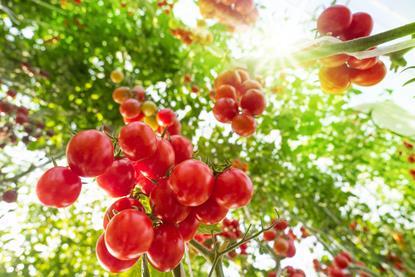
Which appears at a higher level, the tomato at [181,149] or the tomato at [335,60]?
the tomato at [335,60]

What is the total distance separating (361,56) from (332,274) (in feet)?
6.52

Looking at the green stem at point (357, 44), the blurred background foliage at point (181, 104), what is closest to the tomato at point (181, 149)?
the green stem at point (357, 44)

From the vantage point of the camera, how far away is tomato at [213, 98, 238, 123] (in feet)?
3.78

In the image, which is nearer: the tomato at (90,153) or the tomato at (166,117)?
the tomato at (90,153)

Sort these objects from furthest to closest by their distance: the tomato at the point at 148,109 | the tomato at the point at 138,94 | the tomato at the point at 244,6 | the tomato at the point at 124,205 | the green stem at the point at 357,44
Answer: the tomato at the point at 138,94 < the tomato at the point at 148,109 < the tomato at the point at 244,6 < the tomato at the point at 124,205 < the green stem at the point at 357,44

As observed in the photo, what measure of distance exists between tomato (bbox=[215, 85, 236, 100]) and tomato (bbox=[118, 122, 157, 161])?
569 millimetres

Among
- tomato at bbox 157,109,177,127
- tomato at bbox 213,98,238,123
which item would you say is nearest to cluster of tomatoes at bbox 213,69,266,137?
Answer: tomato at bbox 213,98,238,123

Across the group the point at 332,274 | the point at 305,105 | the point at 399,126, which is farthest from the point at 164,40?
the point at 399,126

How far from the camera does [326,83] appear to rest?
2.52 feet

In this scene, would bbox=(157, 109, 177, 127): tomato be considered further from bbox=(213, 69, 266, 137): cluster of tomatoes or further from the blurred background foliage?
the blurred background foliage

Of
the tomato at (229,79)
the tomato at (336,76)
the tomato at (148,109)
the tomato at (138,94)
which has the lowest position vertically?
the tomato at (148,109)

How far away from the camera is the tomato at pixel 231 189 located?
61 centimetres

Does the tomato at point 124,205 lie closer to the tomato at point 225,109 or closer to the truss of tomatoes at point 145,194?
the truss of tomatoes at point 145,194

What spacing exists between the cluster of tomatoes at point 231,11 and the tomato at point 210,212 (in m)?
Answer: 1.40
